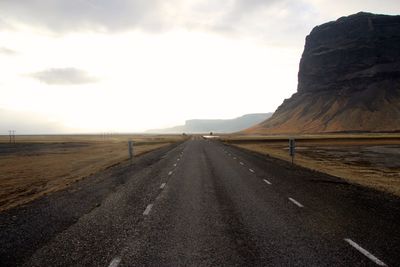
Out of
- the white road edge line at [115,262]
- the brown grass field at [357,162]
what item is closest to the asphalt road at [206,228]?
the white road edge line at [115,262]

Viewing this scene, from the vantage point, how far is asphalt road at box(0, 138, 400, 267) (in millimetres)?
6246

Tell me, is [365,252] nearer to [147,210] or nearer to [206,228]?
[206,228]

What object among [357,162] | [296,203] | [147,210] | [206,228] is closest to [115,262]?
[206,228]

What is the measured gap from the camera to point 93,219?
9258 mm

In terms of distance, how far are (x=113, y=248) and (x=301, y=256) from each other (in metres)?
3.48

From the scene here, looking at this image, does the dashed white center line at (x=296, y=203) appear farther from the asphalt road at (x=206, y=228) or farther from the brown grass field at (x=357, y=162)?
the brown grass field at (x=357, y=162)

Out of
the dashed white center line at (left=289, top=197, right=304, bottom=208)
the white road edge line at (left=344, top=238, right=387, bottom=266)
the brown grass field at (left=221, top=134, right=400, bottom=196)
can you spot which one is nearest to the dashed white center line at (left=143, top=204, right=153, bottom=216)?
the dashed white center line at (left=289, top=197, right=304, bottom=208)

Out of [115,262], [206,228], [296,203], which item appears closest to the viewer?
[115,262]

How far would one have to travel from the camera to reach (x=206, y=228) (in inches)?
324

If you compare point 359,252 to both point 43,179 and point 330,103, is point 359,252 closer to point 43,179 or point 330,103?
point 43,179

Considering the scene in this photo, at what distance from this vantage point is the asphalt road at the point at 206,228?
6.25 metres

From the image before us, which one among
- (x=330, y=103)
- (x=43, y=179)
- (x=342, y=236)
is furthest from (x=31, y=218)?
(x=330, y=103)

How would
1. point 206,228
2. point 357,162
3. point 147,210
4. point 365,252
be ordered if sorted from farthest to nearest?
point 357,162 < point 147,210 < point 206,228 < point 365,252

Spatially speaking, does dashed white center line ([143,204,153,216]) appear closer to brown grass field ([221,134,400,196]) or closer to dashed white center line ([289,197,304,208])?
dashed white center line ([289,197,304,208])
